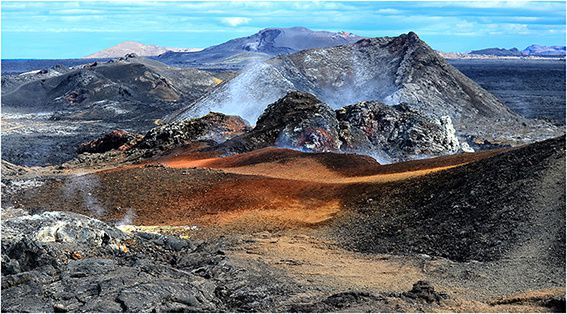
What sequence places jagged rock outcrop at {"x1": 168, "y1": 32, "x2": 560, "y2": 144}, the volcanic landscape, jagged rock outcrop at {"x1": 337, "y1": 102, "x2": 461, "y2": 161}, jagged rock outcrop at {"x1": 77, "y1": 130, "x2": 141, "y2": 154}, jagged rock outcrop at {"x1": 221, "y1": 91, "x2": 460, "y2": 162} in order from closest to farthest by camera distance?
the volcanic landscape, jagged rock outcrop at {"x1": 221, "y1": 91, "x2": 460, "y2": 162}, jagged rock outcrop at {"x1": 337, "y1": 102, "x2": 461, "y2": 161}, jagged rock outcrop at {"x1": 77, "y1": 130, "x2": 141, "y2": 154}, jagged rock outcrop at {"x1": 168, "y1": 32, "x2": 560, "y2": 144}

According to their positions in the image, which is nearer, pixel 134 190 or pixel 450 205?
pixel 450 205

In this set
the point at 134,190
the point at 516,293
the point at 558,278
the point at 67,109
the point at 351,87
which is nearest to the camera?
the point at 516,293

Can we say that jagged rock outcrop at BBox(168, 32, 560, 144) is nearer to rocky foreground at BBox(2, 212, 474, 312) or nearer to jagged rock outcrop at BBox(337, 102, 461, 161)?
jagged rock outcrop at BBox(337, 102, 461, 161)

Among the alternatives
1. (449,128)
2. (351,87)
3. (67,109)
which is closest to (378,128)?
(449,128)

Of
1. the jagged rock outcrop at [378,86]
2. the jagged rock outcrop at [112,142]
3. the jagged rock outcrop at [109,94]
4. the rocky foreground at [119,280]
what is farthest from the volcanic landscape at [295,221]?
the jagged rock outcrop at [109,94]

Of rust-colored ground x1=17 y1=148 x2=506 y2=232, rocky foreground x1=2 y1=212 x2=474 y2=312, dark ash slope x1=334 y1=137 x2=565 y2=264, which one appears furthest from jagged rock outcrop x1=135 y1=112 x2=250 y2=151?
rocky foreground x1=2 y1=212 x2=474 y2=312

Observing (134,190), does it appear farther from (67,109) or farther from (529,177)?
(67,109)

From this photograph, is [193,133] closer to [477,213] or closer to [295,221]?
[295,221]
